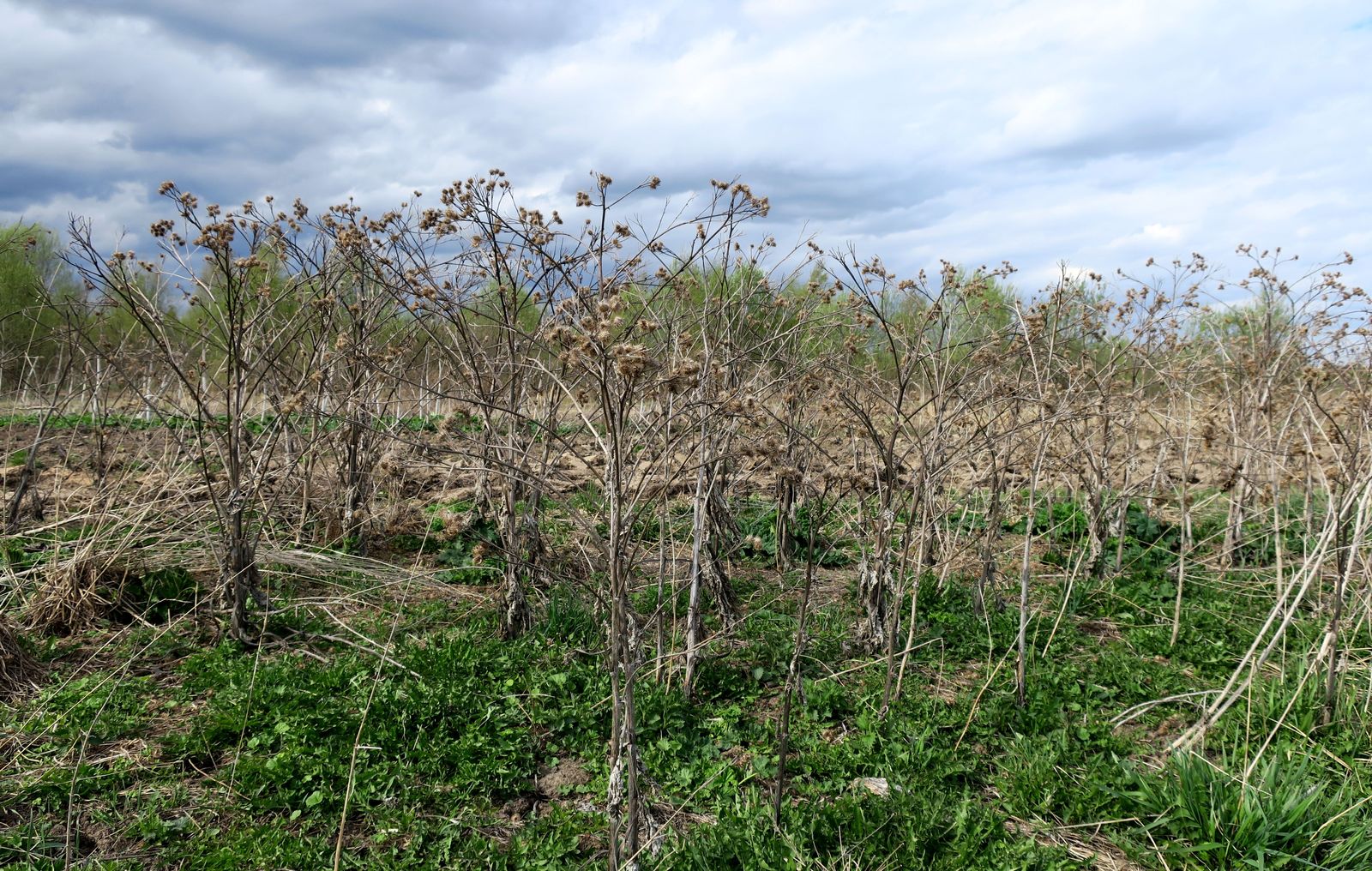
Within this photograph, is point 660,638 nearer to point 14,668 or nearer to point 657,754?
point 657,754

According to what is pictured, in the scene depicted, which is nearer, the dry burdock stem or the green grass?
the green grass

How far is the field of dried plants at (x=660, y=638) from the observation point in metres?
2.78

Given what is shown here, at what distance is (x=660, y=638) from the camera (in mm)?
3682

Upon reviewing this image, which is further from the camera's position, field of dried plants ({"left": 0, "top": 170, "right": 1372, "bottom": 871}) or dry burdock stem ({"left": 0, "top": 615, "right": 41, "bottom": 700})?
dry burdock stem ({"left": 0, "top": 615, "right": 41, "bottom": 700})

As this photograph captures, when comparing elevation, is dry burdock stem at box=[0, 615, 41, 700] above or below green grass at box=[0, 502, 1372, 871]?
above

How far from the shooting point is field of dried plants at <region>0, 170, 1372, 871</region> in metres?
2.78

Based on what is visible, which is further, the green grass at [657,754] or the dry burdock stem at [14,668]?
the dry burdock stem at [14,668]

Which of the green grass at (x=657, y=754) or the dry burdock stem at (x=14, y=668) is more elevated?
the dry burdock stem at (x=14, y=668)

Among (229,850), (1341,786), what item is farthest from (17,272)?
(1341,786)

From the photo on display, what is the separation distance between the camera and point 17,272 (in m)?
18.0

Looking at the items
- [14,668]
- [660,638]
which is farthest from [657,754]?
[14,668]

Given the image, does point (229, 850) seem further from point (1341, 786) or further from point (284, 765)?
point (1341, 786)

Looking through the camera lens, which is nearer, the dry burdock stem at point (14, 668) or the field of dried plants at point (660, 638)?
the field of dried plants at point (660, 638)

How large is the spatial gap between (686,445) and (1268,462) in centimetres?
446
